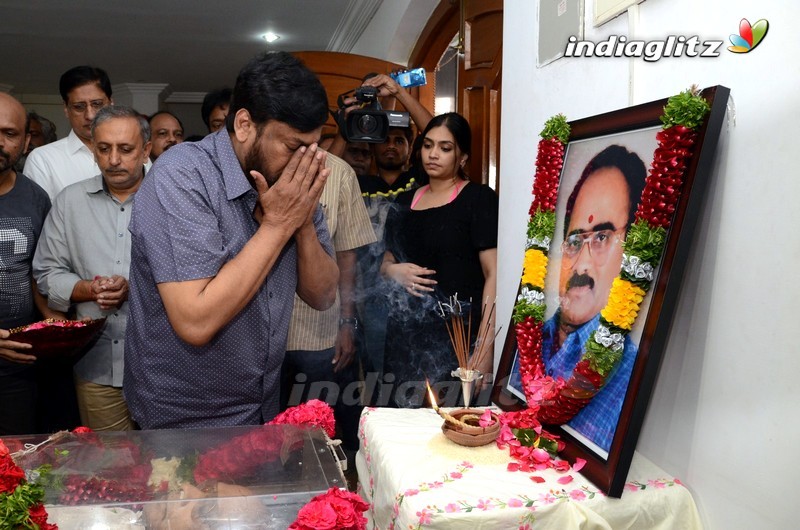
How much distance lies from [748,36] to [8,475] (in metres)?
1.56

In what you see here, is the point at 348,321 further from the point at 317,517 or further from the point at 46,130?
the point at 46,130

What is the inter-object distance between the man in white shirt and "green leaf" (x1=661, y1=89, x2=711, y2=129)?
2.77 meters

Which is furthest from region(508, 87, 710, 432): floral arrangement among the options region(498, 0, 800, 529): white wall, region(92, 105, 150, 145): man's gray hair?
region(92, 105, 150, 145): man's gray hair

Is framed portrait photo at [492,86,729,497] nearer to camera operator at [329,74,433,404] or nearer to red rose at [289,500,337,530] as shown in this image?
red rose at [289,500,337,530]

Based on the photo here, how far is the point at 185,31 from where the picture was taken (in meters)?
7.41

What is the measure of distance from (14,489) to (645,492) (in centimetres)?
122

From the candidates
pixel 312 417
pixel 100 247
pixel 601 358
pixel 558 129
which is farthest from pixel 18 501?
pixel 100 247

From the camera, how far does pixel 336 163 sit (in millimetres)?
3072

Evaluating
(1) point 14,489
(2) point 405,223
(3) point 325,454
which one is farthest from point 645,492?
(2) point 405,223

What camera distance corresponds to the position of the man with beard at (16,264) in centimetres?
277

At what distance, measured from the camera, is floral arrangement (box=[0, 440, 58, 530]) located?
1119 mm

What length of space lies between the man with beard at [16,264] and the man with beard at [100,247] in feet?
0.26

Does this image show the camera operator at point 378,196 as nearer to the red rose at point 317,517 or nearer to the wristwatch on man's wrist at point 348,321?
the wristwatch on man's wrist at point 348,321

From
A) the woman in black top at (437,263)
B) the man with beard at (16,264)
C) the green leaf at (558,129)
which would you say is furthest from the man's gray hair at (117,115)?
the green leaf at (558,129)
